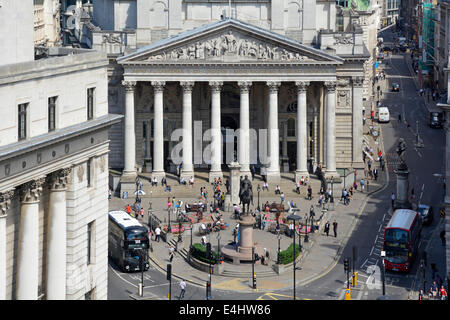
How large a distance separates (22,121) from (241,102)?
79.1 m

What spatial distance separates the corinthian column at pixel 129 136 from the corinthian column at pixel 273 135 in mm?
15882

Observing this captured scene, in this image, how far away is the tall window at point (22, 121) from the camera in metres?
59.5

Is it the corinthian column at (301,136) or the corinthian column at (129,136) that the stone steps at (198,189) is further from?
the corinthian column at (129,136)

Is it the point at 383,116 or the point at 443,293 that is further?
the point at 383,116

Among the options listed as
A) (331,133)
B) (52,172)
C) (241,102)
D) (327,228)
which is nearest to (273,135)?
(241,102)

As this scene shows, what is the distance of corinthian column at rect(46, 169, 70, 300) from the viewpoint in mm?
65062

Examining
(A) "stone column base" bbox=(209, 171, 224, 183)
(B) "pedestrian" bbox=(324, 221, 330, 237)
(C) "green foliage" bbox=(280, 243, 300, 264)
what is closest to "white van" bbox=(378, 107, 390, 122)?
(A) "stone column base" bbox=(209, 171, 224, 183)

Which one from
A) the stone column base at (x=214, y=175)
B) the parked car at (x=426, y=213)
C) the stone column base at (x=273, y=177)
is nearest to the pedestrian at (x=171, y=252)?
the parked car at (x=426, y=213)

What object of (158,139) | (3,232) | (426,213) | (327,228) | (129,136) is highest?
(3,232)

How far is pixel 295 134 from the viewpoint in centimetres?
14375

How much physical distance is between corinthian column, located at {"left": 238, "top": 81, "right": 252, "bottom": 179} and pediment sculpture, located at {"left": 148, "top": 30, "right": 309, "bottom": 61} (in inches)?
142

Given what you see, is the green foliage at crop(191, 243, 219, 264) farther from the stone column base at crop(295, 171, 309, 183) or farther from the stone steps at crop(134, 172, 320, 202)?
the stone column base at crop(295, 171, 309, 183)

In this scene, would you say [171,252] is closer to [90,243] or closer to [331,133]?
[90,243]

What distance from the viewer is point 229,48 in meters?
135
